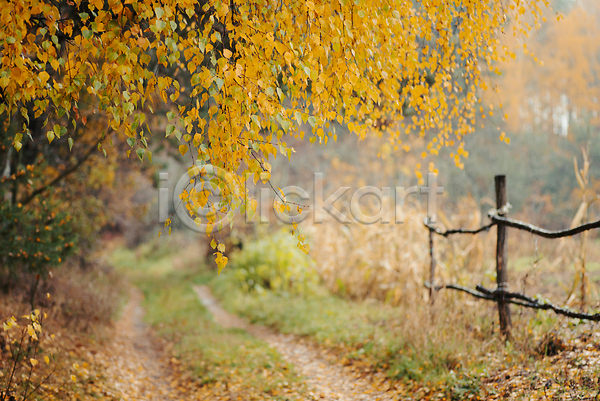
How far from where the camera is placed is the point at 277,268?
8.30m

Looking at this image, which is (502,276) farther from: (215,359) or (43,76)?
(43,76)

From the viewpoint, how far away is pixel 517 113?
1892 centimetres

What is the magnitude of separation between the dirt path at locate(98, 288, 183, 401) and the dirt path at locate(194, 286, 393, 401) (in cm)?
136

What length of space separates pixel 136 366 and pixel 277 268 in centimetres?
382

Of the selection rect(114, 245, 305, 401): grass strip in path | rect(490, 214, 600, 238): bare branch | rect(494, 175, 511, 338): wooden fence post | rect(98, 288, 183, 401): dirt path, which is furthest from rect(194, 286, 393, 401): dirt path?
rect(490, 214, 600, 238): bare branch

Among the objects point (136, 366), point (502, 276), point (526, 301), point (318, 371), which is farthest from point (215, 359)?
point (526, 301)

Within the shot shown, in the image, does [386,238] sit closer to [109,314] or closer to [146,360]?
[146,360]

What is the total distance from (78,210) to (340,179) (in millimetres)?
7966

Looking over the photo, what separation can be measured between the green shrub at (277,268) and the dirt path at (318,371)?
1.26 m

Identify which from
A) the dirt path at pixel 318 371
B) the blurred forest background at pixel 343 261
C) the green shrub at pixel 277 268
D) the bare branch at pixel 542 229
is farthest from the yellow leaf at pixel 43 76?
the green shrub at pixel 277 268

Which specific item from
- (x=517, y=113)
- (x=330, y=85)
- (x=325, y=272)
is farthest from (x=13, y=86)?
(x=517, y=113)

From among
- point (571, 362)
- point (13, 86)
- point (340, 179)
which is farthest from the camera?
point (340, 179)

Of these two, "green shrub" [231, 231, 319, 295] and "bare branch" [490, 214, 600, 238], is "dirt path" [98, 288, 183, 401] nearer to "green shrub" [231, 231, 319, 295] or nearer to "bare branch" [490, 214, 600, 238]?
"green shrub" [231, 231, 319, 295]

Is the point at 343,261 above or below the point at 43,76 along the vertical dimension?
below
